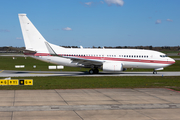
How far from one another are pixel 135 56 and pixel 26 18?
19653 millimetres

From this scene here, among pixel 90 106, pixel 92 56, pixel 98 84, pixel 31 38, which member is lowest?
pixel 90 106

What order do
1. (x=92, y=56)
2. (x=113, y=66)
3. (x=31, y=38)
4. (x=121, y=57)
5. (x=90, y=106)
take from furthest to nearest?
1. (x=31, y=38)
2. (x=92, y=56)
3. (x=121, y=57)
4. (x=113, y=66)
5. (x=90, y=106)

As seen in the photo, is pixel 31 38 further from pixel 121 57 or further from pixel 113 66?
pixel 121 57

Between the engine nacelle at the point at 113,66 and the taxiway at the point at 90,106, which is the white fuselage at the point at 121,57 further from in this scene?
the taxiway at the point at 90,106

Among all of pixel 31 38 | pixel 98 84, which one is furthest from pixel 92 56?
pixel 98 84

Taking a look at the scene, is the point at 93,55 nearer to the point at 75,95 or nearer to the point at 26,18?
the point at 26,18

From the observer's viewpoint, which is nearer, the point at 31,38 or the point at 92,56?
the point at 92,56

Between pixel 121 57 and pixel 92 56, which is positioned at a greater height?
pixel 92 56

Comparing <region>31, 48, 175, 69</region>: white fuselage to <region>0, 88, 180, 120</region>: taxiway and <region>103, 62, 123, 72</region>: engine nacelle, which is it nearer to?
<region>103, 62, 123, 72</region>: engine nacelle

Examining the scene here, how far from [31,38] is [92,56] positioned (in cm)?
1099

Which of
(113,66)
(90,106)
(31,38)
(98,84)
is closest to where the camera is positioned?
(90,106)

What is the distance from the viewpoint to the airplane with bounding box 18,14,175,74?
39.3 m

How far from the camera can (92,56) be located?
132 ft

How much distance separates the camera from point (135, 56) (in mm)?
39406
